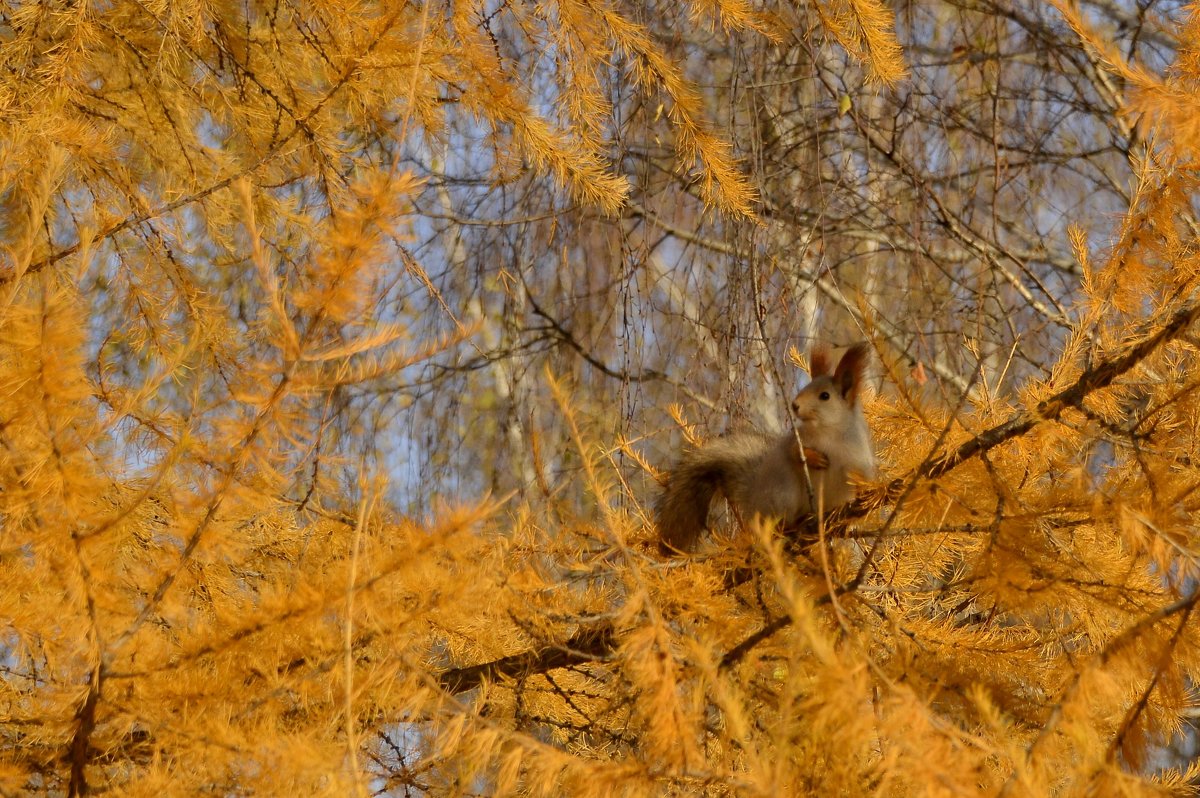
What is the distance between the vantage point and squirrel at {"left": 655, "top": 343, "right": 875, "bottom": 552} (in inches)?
98.0

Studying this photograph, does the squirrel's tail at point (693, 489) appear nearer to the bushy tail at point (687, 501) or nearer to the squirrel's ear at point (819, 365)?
the bushy tail at point (687, 501)

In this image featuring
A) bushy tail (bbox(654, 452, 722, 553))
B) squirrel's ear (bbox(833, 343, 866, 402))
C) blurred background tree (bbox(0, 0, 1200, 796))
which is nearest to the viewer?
blurred background tree (bbox(0, 0, 1200, 796))

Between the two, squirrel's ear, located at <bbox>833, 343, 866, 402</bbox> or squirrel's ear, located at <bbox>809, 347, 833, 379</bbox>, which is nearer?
squirrel's ear, located at <bbox>833, 343, 866, 402</bbox>

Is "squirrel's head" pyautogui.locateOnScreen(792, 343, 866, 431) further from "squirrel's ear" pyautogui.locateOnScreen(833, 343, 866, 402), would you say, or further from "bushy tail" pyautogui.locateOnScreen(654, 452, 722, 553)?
"bushy tail" pyautogui.locateOnScreen(654, 452, 722, 553)

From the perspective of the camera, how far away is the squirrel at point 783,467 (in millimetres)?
2488

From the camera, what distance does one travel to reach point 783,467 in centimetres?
254

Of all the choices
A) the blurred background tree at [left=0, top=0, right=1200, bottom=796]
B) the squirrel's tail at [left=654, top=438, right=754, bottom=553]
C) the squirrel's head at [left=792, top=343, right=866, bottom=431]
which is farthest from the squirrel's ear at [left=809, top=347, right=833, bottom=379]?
the squirrel's tail at [left=654, top=438, right=754, bottom=553]

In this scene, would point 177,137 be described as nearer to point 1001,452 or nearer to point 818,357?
point 818,357

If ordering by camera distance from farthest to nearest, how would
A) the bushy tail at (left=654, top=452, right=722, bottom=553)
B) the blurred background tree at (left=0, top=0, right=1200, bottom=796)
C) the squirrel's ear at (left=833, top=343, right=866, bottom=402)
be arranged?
the squirrel's ear at (left=833, top=343, right=866, bottom=402) < the bushy tail at (left=654, top=452, right=722, bottom=553) < the blurred background tree at (left=0, top=0, right=1200, bottom=796)

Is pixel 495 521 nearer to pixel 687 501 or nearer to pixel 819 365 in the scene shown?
pixel 687 501

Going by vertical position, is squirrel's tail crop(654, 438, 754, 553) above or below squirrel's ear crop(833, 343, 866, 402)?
below

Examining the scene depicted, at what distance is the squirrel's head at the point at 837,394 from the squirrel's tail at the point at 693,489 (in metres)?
A: 0.17

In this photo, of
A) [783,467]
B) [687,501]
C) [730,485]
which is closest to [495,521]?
[687,501]

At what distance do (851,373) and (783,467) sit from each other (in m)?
0.27
